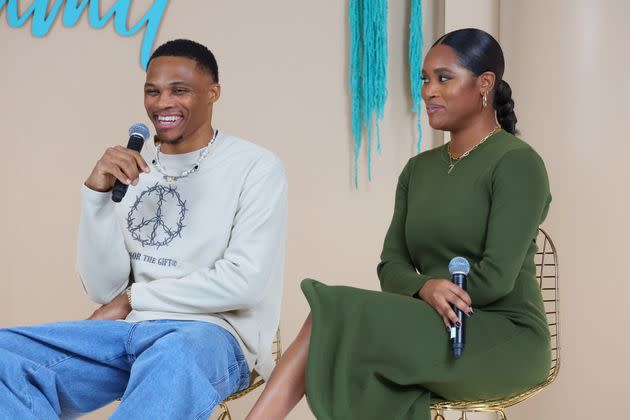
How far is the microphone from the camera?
2.08 metres

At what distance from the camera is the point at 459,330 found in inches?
82.4

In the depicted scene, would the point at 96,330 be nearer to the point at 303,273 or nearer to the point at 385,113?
the point at 303,273

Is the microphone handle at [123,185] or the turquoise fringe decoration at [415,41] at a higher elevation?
the turquoise fringe decoration at [415,41]

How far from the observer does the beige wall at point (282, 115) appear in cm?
333

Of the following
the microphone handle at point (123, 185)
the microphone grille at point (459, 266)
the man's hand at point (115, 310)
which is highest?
the microphone handle at point (123, 185)

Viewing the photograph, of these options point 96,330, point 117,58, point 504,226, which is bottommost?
point 96,330

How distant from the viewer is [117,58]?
3521 mm

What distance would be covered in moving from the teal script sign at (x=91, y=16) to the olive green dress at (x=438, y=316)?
1.47 meters

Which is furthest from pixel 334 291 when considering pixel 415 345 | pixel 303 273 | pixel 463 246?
pixel 303 273

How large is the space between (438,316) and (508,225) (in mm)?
281

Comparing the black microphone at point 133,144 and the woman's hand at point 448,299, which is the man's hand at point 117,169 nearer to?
the black microphone at point 133,144

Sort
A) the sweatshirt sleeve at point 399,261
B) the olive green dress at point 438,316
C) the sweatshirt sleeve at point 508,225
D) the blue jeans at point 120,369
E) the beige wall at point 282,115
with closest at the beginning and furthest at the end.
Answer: the blue jeans at point 120,369
the olive green dress at point 438,316
the sweatshirt sleeve at point 508,225
the sweatshirt sleeve at point 399,261
the beige wall at point 282,115

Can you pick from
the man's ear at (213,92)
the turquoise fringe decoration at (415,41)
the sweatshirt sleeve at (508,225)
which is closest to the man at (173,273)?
the man's ear at (213,92)

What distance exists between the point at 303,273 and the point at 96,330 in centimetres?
155
